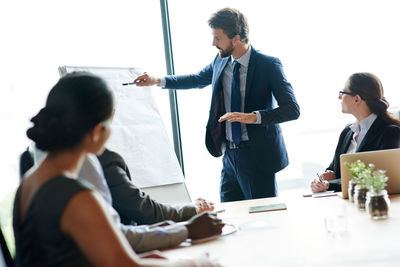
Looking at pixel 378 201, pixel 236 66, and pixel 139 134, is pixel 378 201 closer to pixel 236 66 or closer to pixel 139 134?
pixel 236 66

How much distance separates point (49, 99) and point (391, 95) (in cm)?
430

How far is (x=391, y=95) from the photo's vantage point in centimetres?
505

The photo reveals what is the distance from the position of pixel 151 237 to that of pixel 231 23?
6.09 ft

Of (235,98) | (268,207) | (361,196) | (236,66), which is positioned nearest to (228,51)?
(236,66)

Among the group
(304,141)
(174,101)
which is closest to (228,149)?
(174,101)

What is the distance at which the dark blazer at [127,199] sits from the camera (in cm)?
211

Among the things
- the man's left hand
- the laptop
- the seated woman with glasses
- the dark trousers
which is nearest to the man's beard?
the man's left hand

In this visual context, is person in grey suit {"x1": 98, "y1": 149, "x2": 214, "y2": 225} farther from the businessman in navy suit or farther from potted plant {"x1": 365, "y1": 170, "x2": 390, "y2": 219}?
the businessman in navy suit

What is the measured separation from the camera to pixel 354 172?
2.22 metres

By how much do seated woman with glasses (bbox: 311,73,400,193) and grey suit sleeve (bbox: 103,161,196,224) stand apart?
92cm

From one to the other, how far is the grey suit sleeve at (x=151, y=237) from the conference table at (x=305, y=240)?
0.04 meters

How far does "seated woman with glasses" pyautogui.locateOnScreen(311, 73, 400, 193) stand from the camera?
2.77 metres

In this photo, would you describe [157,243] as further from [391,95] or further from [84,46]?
[391,95]

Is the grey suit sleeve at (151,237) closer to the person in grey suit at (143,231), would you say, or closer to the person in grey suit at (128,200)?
the person in grey suit at (143,231)
